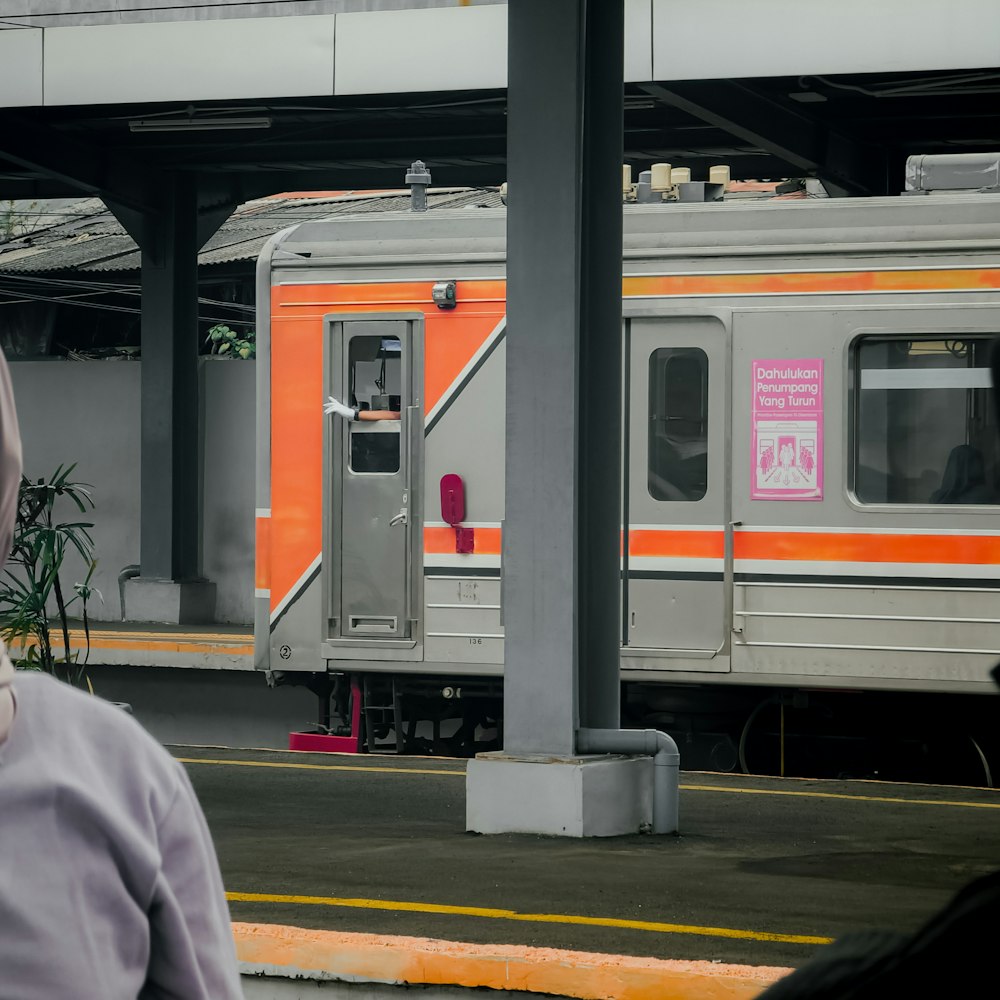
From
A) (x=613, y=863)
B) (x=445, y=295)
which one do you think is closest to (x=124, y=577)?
(x=445, y=295)

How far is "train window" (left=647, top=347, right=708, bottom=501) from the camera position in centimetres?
952

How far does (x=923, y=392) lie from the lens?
9.13 meters

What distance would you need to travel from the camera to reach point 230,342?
792 inches

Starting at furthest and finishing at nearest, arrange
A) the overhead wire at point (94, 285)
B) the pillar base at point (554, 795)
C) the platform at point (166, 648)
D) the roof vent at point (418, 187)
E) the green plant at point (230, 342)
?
the green plant at point (230, 342) → the overhead wire at point (94, 285) → the platform at point (166, 648) → the roof vent at point (418, 187) → the pillar base at point (554, 795)

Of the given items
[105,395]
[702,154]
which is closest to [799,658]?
[702,154]

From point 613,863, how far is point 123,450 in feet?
38.0

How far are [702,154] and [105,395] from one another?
6621 millimetres

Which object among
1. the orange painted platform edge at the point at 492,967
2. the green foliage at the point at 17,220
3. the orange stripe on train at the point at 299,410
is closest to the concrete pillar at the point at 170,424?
the orange stripe on train at the point at 299,410

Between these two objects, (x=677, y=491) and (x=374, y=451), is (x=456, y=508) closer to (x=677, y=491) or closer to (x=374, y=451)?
(x=374, y=451)

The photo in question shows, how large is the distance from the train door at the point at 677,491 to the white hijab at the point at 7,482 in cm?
822

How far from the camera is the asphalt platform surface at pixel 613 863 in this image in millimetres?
5117

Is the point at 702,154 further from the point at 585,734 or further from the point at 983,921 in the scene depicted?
the point at 983,921

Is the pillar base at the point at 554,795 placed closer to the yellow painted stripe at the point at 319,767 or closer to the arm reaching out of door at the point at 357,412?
the yellow painted stripe at the point at 319,767

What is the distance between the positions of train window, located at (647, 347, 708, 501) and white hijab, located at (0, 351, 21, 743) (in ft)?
27.2
